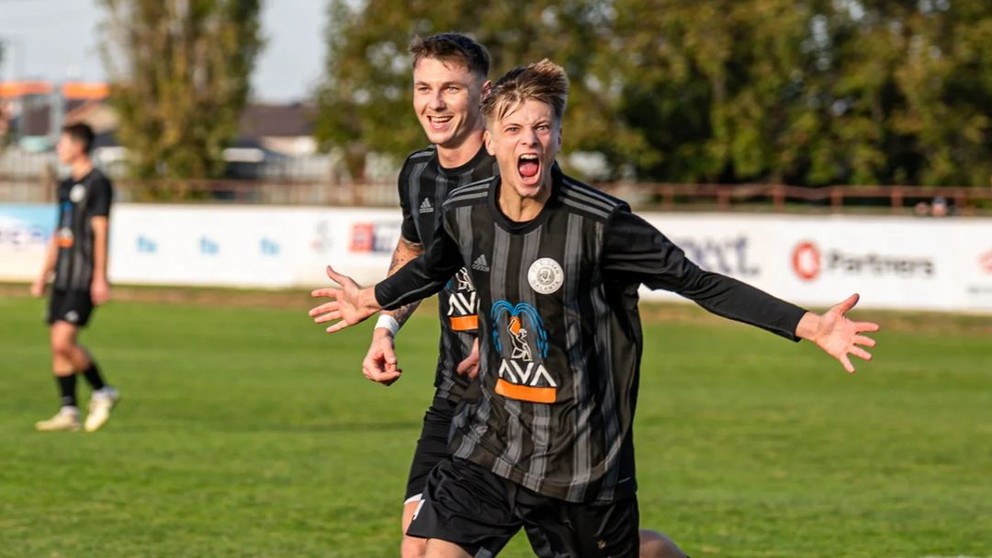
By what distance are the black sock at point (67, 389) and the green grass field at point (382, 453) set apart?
35 centimetres

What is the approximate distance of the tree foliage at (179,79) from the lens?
174 ft

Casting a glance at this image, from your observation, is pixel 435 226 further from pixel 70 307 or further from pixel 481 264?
pixel 70 307

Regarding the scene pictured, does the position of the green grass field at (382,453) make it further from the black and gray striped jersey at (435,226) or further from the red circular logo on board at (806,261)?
the red circular logo on board at (806,261)

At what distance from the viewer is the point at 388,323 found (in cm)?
629

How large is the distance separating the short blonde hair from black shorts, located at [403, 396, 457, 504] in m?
1.47

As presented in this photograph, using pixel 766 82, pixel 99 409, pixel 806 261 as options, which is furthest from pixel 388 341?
pixel 766 82

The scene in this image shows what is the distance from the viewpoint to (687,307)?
27.8 m

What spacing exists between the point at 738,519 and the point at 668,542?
3.92 metres

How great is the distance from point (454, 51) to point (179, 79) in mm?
48990

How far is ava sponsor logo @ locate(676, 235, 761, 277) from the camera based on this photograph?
26.3 metres

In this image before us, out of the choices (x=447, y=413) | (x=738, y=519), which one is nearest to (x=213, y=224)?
(x=738, y=519)

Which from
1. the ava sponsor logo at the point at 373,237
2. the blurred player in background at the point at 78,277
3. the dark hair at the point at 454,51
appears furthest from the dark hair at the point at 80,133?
the ava sponsor logo at the point at 373,237

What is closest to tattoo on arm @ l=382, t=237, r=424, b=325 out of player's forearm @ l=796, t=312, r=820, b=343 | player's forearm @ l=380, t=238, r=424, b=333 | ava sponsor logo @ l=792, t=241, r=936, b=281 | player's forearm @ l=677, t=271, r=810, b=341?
player's forearm @ l=380, t=238, r=424, b=333

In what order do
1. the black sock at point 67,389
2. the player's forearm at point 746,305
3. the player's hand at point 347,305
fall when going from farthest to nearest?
the black sock at point 67,389 → the player's hand at point 347,305 → the player's forearm at point 746,305
